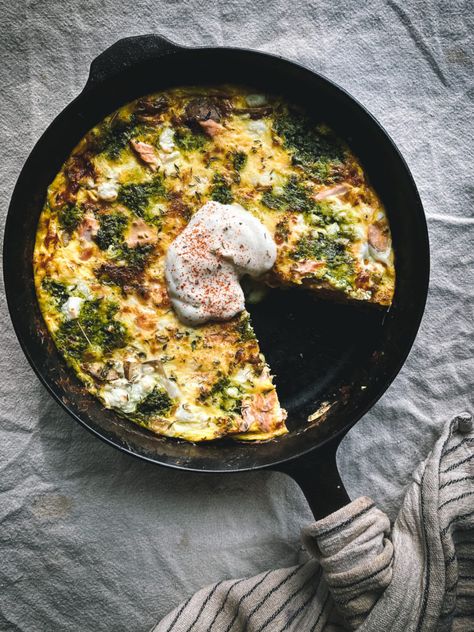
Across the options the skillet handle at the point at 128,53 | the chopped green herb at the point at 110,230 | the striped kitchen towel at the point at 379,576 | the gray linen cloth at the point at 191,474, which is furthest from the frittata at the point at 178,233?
the striped kitchen towel at the point at 379,576

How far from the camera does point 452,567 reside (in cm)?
340

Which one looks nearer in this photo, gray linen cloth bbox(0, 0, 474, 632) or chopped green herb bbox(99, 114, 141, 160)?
chopped green herb bbox(99, 114, 141, 160)

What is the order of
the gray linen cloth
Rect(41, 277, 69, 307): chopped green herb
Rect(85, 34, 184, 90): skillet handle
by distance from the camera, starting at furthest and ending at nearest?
the gray linen cloth → Rect(41, 277, 69, 307): chopped green herb → Rect(85, 34, 184, 90): skillet handle

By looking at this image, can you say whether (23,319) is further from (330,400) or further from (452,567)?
(452,567)

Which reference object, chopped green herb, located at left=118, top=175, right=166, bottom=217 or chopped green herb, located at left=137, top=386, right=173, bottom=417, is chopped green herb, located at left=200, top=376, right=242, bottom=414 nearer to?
chopped green herb, located at left=137, top=386, right=173, bottom=417

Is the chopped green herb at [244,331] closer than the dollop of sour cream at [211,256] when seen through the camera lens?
No

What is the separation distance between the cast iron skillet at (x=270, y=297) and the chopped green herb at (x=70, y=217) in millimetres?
143

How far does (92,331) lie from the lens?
10.7 feet

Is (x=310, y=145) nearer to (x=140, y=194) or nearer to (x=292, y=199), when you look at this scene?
(x=292, y=199)

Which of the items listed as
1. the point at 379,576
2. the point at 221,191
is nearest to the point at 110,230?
the point at 221,191

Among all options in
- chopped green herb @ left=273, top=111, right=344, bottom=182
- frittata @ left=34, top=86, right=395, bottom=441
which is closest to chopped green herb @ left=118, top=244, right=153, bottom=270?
frittata @ left=34, top=86, right=395, bottom=441

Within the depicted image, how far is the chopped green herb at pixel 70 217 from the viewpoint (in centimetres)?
329

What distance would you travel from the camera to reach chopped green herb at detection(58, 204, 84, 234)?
10.8 ft

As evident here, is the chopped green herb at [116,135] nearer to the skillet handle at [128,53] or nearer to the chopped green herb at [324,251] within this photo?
the skillet handle at [128,53]
